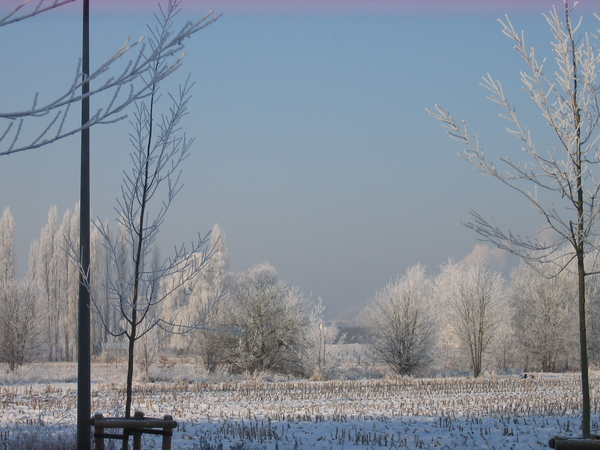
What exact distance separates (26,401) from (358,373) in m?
25.2

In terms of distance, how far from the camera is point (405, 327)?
35031 millimetres

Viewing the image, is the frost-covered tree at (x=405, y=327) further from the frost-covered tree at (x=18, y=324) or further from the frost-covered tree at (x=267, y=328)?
the frost-covered tree at (x=18, y=324)

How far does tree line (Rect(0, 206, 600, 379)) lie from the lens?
34.1 m

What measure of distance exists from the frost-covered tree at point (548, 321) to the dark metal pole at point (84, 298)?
4322 centimetres

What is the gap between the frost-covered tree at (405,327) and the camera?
34625 mm

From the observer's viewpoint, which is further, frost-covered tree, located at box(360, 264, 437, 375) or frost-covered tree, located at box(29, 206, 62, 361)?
frost-covered tree, located at box(29, 206, 62, 361)

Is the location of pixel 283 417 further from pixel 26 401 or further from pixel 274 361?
pixel 274 361

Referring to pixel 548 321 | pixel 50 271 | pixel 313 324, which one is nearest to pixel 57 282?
pixel 50 271

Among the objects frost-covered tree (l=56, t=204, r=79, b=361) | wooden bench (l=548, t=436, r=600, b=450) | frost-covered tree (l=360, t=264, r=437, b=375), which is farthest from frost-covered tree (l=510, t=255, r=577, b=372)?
wooden bench (l=548, t=436, r=600, b=450)

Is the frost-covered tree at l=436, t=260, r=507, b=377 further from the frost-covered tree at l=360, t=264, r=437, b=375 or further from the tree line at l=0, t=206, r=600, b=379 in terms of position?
the frost-covered tree at l=360, t=264, r=437, b=375

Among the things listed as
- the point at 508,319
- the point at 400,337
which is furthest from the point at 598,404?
the point at 508,319

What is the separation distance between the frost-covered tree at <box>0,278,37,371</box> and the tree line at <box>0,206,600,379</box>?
63 millimetres

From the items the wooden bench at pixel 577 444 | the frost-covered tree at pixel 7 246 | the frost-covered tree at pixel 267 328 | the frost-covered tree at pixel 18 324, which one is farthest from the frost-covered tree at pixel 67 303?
the wooden bench at pixel 577 444

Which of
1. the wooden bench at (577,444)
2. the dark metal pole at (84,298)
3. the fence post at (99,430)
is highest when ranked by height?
the dark metal pole at (84,298)
